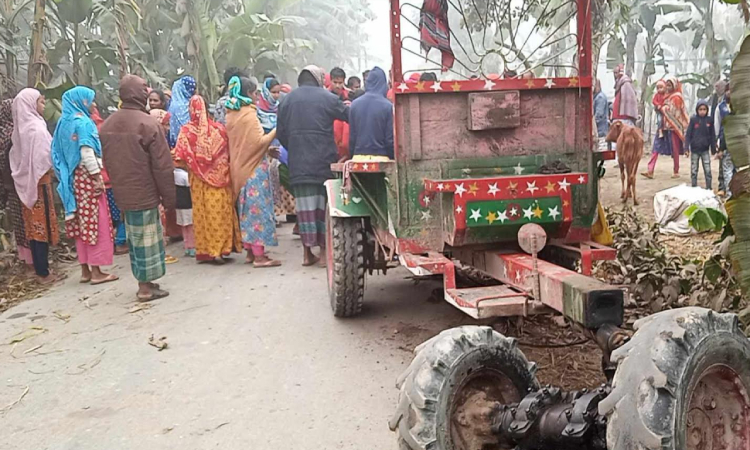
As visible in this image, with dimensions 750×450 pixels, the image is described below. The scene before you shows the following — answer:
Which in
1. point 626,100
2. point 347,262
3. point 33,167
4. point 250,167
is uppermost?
point 626,100

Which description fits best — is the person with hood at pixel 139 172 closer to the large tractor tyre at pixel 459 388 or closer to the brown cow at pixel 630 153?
the large tractor tyre at pixel 459 388

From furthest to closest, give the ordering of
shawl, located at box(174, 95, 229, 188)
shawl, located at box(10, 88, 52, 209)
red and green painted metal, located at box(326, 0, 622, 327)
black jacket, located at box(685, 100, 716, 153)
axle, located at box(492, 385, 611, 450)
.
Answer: black jacket, located at box(685, 100, 716, 153), shawl, located at box(174, 95, 229, 188), shawl, located at box(10, 88, 52, 209), red and green painted metal, located at box(326, 0, 622, 327), axle, located at box(492, 385, 611, 450)

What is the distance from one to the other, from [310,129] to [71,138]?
2334mm

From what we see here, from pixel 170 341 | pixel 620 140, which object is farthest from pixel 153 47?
pixel 170 341

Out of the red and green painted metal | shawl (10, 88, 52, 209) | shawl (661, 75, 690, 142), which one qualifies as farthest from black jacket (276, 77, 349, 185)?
shawl (661, 75, 690, 142)

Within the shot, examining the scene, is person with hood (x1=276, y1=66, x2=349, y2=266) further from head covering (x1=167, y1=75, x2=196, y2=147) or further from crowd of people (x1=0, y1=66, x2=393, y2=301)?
head covering (x1=167, y1=75, x2=196, y2=147)

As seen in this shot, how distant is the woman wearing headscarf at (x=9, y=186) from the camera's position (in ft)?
22.5

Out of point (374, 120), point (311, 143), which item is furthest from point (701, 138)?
point (311, 143)

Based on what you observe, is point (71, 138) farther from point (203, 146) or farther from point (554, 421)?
point (554, 421)

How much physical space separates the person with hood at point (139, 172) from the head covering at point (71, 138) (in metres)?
0.43

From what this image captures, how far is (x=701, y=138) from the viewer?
1005 centimetres

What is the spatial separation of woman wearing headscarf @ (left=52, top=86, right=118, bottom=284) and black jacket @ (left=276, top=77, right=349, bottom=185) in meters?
1.94

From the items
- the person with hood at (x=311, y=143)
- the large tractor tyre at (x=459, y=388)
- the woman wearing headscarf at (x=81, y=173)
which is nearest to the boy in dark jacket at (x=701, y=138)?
the person with hood at (x=311, y=143)

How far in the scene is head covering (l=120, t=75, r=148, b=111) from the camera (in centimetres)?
579
